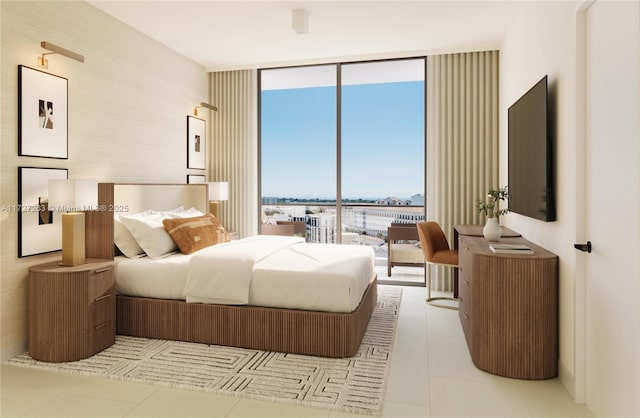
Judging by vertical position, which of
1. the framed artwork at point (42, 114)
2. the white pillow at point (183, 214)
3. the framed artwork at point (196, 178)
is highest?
the framed artwork at point (42, 114)

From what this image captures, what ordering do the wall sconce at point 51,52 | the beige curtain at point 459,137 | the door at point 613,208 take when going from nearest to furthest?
1. the door at point 613,208
2. the wall sconce at point 51,52
3. the beige curtain at point 459,137

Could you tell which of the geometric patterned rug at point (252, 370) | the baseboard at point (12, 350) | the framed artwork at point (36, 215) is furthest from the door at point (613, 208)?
the baseboard at point (12, 350)

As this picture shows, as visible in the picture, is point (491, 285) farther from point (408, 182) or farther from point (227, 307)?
point (408, 182)

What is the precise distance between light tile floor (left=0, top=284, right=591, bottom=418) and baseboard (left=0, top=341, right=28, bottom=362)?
0.36ft

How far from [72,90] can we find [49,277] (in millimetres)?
1534

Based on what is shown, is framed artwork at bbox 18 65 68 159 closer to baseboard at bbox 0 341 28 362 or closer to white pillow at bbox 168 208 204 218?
white pillow at bbox 168 208 204 218

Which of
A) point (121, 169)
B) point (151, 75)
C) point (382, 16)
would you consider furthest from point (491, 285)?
point (151, 75)

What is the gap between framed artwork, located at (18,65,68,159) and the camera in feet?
9.25

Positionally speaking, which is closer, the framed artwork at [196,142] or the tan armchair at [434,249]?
the tan armchair at [434,249]

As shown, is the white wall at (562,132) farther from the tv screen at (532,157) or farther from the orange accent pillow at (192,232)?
the orange accent pillow at (192,232)

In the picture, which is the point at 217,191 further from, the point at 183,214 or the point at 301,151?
the point at 301,151

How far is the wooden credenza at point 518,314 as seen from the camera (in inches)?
96.2

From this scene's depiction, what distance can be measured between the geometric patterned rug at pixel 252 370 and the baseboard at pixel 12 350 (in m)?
0.05

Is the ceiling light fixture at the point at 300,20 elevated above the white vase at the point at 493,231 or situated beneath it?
elevated above
